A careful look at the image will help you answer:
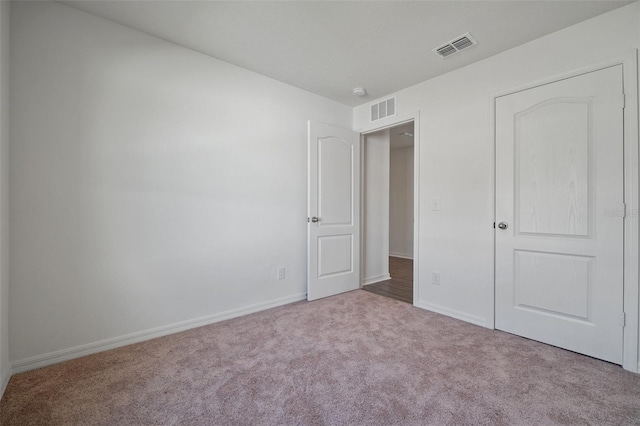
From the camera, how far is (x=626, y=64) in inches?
75.0

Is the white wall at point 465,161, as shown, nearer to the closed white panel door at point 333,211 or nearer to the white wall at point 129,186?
the closed white panel door at point 333,211

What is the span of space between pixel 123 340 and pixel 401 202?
577 cm

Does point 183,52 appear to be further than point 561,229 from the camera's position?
Yes

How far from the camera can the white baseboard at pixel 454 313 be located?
262 cm

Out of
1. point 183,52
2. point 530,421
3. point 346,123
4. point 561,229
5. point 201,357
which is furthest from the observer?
point 346,123

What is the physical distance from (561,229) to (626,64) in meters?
1.20

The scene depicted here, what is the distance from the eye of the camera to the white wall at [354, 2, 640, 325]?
2275mm

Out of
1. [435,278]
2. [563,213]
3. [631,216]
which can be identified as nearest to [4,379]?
[435,278]

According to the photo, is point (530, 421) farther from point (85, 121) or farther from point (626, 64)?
point (85, 121)

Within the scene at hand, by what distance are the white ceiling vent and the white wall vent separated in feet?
2.89

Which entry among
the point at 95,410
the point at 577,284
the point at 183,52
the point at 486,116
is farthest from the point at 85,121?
the point at 577,284

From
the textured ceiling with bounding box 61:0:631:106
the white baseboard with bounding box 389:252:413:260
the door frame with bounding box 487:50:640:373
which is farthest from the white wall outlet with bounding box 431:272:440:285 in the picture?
the white baseboard with bounding box 389:252:413:260

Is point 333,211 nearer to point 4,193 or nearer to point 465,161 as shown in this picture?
point 465,161

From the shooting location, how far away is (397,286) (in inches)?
154
